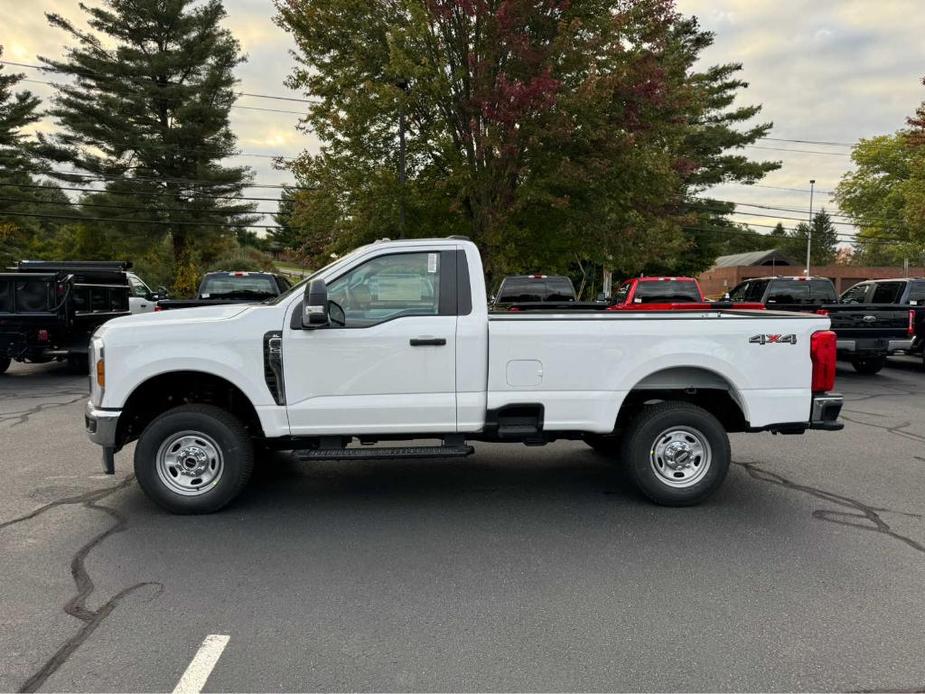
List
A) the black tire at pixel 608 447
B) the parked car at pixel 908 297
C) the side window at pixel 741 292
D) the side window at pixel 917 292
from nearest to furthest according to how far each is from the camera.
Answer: the black tire at pixel 608 447, the parked car at pixel 908 297, the side window at pixel 917 292, the side window at pixel 741 292

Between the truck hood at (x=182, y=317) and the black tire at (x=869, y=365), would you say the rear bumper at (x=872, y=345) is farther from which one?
the truck hood at (x=182, y=317)

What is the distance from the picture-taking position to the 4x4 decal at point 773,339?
5055 mm

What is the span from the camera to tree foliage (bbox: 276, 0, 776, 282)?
52.9 ft

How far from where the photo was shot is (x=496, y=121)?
1644 centimetres

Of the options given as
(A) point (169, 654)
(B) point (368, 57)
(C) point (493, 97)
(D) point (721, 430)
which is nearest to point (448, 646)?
(A) point (169, 654)

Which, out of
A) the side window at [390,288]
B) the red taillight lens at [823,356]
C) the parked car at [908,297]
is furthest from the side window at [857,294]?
the side window at [390,288]

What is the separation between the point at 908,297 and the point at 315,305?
13.9 metres

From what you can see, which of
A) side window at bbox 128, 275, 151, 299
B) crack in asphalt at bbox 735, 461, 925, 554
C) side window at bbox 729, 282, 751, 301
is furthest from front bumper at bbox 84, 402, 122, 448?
side window at bbox 729, 282, 751, 301

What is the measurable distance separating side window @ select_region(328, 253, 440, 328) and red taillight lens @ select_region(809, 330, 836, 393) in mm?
2878

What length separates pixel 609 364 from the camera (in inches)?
197

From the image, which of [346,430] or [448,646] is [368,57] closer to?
[346,430]

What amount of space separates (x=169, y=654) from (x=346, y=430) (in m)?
2.09

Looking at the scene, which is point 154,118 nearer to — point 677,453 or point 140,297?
point 140,297

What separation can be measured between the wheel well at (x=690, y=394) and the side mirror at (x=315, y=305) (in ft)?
7.89
